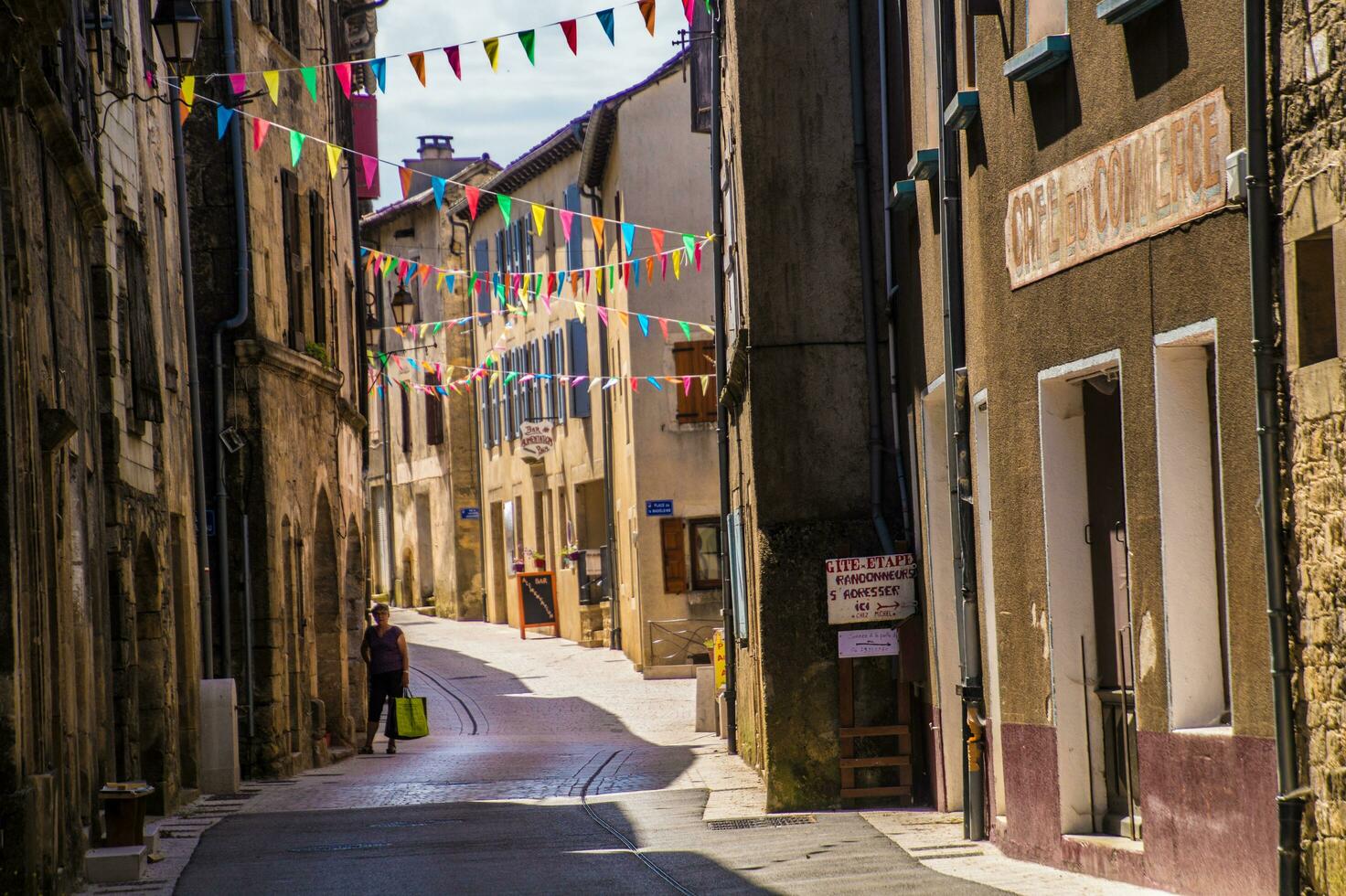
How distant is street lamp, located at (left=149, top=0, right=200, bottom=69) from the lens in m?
15.7

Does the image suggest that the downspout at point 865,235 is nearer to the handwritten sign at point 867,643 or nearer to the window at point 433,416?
the handwritten sign at point 867,643

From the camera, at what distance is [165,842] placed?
13641mm

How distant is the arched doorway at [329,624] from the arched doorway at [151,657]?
6.96 m

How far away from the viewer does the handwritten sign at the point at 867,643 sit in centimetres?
1415

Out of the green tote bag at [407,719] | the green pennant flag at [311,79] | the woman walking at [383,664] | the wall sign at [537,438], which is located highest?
the green pennant flag at [311,79]

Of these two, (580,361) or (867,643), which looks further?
(580,361)

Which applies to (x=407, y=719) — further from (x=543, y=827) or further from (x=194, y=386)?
(x=543, y=827)

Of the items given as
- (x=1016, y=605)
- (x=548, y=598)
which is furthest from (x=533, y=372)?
(x=1016, y=605)

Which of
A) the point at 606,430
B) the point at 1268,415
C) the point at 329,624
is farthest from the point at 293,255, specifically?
the point at 1268,415

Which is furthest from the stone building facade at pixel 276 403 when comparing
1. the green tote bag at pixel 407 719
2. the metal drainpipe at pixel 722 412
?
the metal drainpipe at pixel 722 412

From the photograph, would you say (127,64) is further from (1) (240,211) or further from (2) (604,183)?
(2) (604,183)

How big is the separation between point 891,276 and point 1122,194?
551 cm

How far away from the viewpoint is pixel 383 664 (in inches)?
891

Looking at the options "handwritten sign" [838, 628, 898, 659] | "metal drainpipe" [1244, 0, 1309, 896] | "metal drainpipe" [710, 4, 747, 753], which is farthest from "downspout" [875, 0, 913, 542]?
"metal drainpipe" [1244, 0, 1309, 896]
